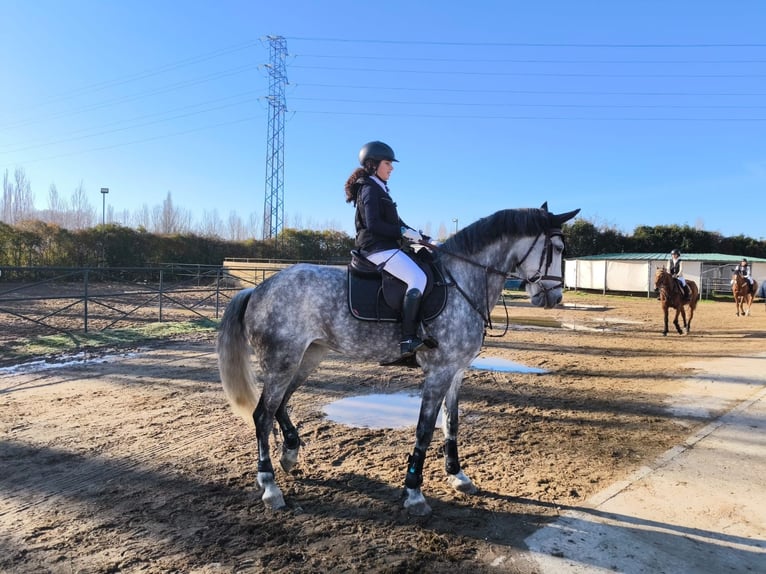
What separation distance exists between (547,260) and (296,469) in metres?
2.68

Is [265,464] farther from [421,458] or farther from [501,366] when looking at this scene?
[501,366]

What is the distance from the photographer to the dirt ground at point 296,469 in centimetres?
271

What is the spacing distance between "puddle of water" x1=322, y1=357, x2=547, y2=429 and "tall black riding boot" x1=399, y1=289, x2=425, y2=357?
1948 mm

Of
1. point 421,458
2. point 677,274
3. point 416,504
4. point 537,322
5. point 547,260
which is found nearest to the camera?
point 416,504

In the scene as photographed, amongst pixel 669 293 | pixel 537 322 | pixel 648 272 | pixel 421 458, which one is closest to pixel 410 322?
pixel 421 458

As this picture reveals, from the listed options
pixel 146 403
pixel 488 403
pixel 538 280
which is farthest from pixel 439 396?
pixel 146 403

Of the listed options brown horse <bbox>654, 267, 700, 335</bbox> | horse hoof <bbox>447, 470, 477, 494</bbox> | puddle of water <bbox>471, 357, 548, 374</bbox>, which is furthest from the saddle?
brown horse <bbox>654, 267, 700, 335</bbox>

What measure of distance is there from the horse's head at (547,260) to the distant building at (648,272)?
26421mm

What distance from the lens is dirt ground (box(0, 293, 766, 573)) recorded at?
2.71m

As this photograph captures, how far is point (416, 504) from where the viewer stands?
320 cm

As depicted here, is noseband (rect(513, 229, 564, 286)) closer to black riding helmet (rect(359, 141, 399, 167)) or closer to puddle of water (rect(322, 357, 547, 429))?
black riding helmet (rect(359, 141, 399, 167))

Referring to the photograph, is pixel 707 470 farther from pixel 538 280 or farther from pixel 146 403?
pixel 146 403

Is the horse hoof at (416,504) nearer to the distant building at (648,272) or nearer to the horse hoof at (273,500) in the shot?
the horse hoof at (273,500)

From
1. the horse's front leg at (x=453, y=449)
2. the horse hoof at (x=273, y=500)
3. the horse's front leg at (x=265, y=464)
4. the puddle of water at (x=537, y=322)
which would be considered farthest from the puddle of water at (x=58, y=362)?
the puddle of water at (x=537, y=322)
